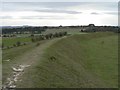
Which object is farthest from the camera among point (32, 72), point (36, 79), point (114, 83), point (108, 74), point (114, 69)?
point (114, 69)

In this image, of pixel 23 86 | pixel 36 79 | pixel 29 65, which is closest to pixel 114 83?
pixel 29 65

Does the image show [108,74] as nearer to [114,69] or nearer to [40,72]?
[114,69]

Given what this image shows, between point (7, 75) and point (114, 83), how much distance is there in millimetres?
12256

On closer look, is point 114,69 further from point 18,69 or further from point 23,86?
point 23,86

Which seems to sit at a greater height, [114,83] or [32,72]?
[32,72]

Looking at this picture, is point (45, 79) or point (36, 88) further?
point (45, 79)

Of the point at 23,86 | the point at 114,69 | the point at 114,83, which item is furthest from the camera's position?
the point at 114,69

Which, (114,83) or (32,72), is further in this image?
(114,83)

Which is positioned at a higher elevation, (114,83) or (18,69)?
(18,69)

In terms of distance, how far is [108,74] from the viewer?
34969 millimetres

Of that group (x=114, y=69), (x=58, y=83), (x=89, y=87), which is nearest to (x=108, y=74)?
(x=114, y=69)

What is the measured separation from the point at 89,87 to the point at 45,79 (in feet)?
12.1

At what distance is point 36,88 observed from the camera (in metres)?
18.8

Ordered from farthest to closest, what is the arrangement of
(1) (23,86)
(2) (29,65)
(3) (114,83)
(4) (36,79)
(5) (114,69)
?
(5) (114,69)
(3) (114,83)
(2) (29,65)
(4) (36,79)
(1) (23,86)
